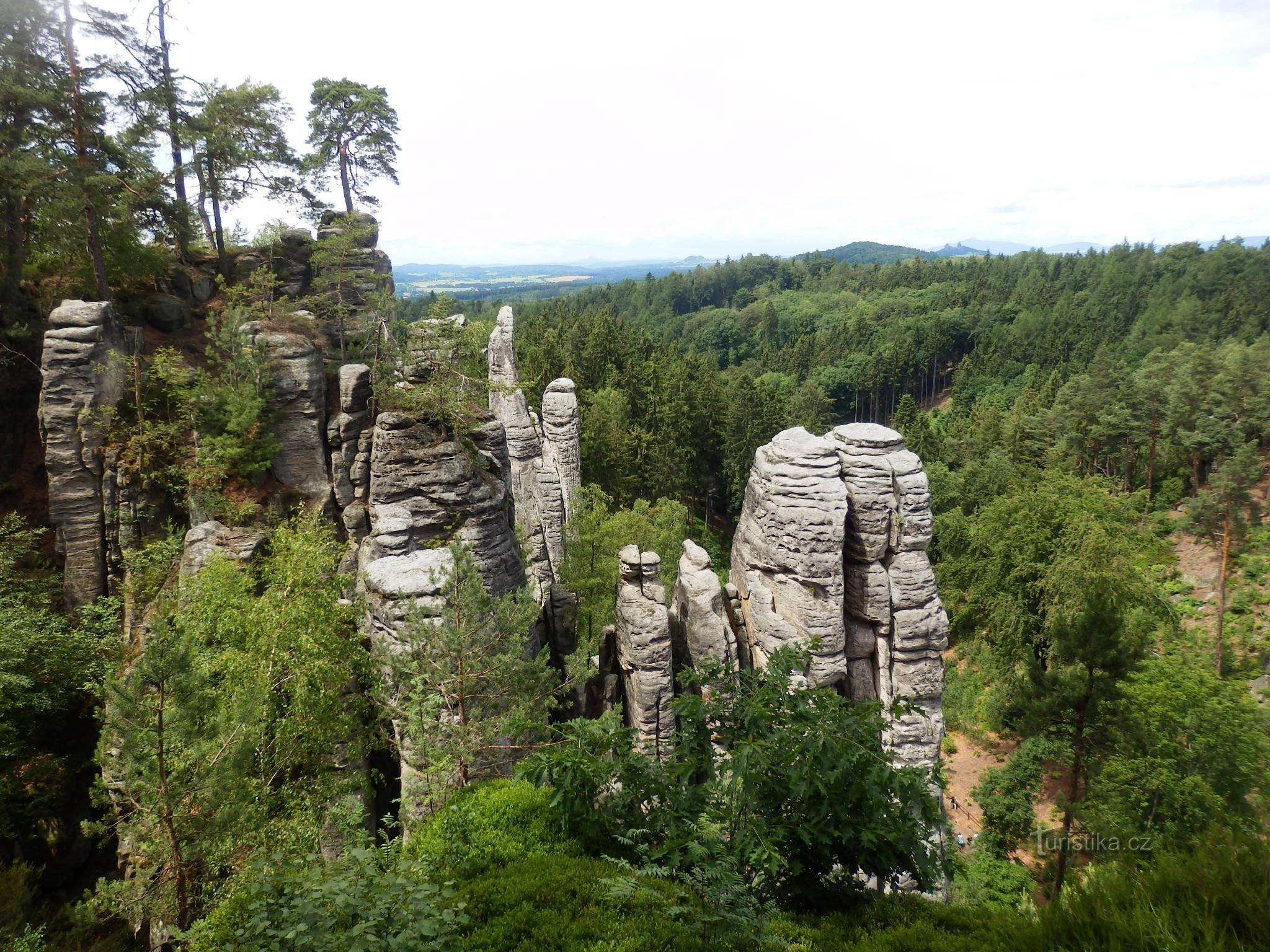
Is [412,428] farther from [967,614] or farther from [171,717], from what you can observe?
[967,614]

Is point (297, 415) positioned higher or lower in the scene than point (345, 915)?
higher

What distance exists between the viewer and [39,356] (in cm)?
2050

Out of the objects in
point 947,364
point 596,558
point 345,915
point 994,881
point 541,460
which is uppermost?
point 345,915

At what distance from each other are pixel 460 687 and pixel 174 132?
25445mm

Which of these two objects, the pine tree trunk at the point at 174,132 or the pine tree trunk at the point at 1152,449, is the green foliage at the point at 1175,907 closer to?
the pine tree trunk at the point at 174,132

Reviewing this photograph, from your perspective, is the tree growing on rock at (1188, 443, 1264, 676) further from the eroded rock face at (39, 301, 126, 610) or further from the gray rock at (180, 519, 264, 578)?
the eroded rock face at (39, 301, 126, 610)

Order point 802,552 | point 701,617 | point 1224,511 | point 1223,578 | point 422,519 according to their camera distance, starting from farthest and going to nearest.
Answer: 1. point 1224,511
2. point 1223,578
3. point 701,617
4. point 802,552
5. point 422,519

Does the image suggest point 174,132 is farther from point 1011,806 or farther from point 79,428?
point 1011,806

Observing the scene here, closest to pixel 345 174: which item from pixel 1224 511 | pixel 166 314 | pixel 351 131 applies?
pixel 351 131

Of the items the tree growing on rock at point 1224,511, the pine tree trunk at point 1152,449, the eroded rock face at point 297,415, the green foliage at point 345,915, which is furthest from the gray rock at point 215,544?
the pine tree trunk at point 1152,449

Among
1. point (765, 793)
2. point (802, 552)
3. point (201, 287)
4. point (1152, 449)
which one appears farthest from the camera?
point (1152, 449)

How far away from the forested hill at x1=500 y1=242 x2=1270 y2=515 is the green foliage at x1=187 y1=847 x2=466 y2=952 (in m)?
39.0

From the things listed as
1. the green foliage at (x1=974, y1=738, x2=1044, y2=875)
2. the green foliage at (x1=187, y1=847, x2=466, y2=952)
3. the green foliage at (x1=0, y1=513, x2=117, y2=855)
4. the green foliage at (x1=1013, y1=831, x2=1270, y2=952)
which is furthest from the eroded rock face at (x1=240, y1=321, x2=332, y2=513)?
the green foliage at (x1=974, y1=738, x2=1044, y2=875)

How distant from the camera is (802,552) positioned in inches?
511
